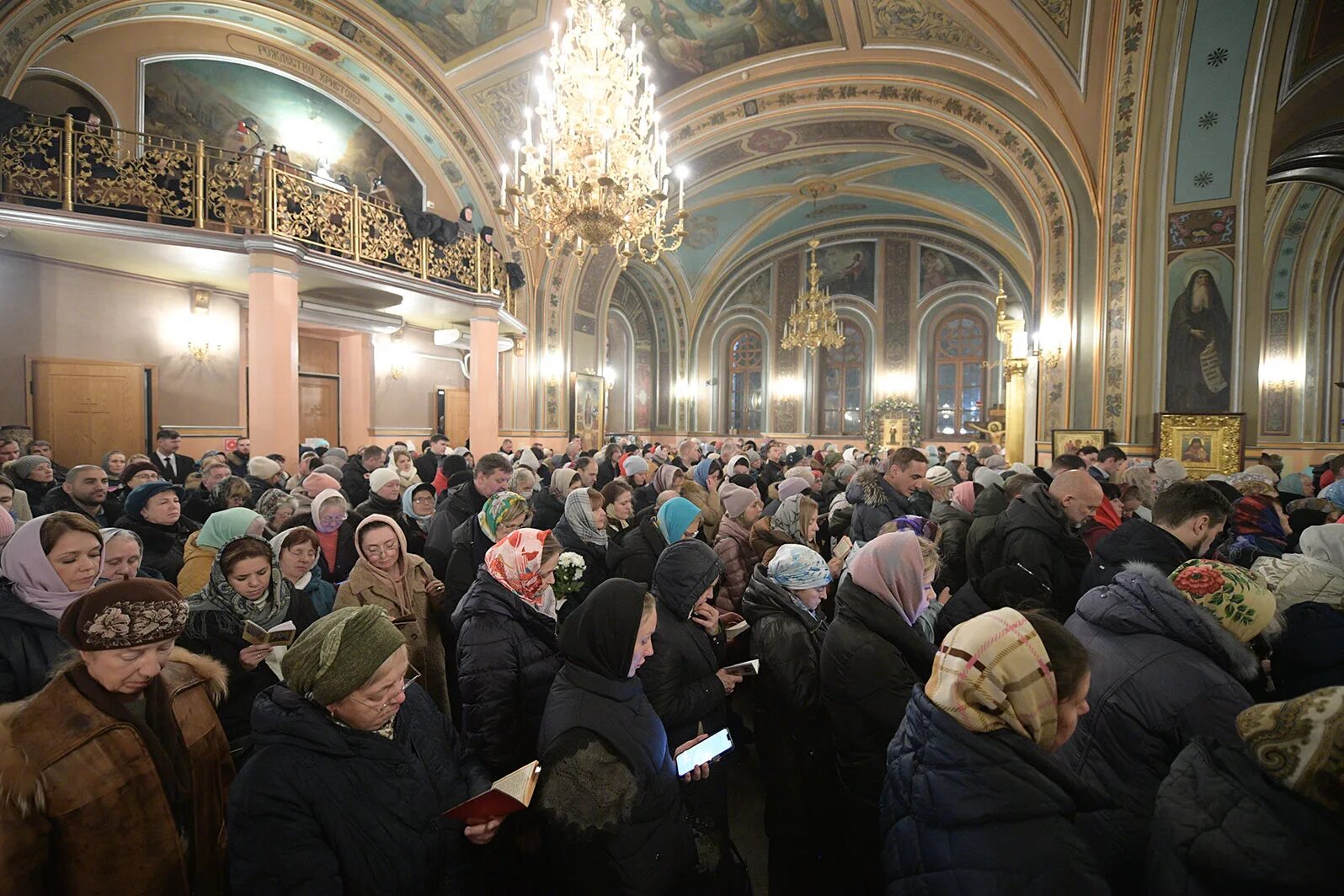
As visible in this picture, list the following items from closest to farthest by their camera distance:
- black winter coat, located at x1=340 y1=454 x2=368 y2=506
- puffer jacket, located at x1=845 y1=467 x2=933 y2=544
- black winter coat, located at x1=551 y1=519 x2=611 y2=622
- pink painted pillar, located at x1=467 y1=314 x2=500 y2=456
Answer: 1. black winter coat, located at x1=551 y1=519 x2=611 y2=622
2. puffer jacket, located at x1=845 y1=467 x2=933 y2=544
3. black winter coat, located at x1=340 y1=454 x2=368 y2=506
4. pink painted pillar, located at x1=467 y1=314 x2=500 y2=456

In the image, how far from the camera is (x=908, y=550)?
2160 millimetres

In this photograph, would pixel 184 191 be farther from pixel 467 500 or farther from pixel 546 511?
pixel 546 511

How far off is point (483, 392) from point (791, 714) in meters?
9.32

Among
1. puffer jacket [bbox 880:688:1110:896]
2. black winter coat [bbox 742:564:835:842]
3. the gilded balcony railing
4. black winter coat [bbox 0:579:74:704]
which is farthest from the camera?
the gilded balcony railing

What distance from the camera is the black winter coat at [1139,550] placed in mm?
2494

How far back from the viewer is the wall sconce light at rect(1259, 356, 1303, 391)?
574 inches

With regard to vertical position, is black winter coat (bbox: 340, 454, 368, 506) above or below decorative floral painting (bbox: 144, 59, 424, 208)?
below

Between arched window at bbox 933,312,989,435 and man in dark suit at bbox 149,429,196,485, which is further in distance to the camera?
arched window at bbox 933,312,989,435

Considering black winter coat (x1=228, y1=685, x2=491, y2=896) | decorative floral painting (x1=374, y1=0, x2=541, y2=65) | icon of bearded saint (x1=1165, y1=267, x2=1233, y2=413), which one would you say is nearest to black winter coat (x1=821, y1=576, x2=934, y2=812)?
black winter coat (x1=228, y1=685, x2=491, y2=896)

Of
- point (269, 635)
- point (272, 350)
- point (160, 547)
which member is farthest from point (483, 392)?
point (269, 635)

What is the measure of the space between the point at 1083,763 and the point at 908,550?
0.77 metres

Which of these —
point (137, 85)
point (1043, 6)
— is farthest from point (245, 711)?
point (1043, 6)

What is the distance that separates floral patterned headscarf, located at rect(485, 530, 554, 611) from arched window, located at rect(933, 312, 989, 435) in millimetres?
20623

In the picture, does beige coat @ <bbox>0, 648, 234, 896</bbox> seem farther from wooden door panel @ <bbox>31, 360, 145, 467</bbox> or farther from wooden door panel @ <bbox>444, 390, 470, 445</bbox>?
wooden door panel @ <bbox>444, 390, 470, 445</bbox>
